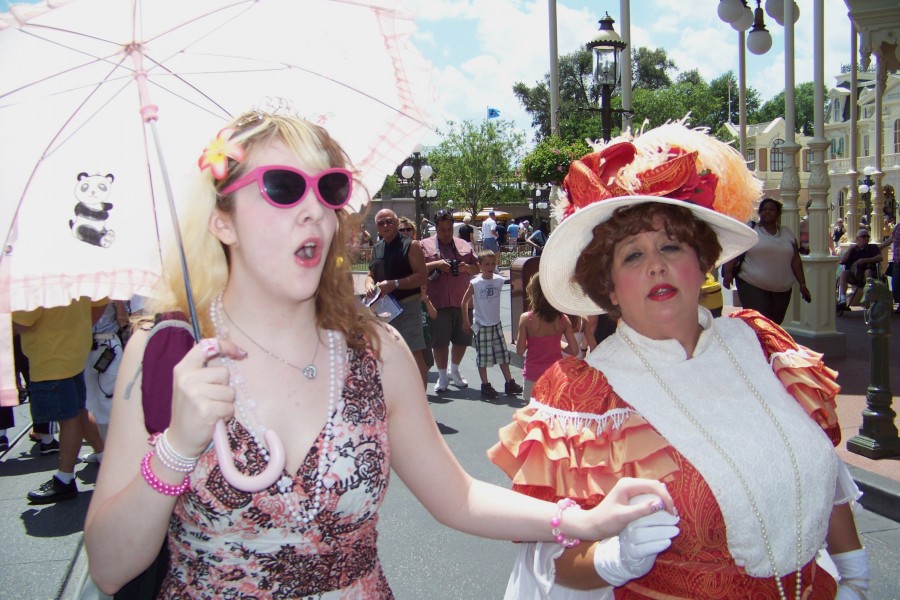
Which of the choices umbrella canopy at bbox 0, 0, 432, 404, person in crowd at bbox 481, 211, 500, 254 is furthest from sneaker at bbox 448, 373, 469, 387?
person in crowd at bbox 481, 211, 500, 254

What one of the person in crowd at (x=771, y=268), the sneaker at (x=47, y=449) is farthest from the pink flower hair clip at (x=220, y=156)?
the person in crowd at (x=771, y=268)

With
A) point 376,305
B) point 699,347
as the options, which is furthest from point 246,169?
point 376,305

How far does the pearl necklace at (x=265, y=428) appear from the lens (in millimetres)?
1605

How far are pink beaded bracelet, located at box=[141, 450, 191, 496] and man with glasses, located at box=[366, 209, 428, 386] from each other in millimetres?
6032

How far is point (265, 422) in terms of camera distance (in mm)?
1660

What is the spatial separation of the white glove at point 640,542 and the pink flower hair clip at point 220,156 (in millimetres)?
1149

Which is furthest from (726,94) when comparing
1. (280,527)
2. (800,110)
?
(280,527)

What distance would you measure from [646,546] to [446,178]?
51.1 meters

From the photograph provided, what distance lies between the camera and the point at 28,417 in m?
8.58

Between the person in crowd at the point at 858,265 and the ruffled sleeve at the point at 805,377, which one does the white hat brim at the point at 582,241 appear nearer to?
the ruffled sleeve at the point at 805,377

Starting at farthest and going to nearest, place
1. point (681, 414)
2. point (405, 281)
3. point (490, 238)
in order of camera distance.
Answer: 1. point (490, 238)
2. point (405, 281)
3. point (681, 414)

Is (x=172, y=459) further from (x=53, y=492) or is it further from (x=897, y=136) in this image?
(x=897, y=136)

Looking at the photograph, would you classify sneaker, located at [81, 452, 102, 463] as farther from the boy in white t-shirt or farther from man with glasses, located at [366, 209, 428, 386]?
the boy in white t-shirt

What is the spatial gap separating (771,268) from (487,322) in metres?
3.17
